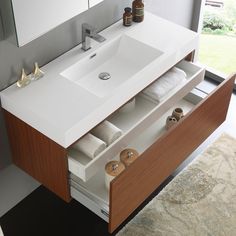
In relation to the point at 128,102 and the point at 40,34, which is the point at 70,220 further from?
the point at 40,34

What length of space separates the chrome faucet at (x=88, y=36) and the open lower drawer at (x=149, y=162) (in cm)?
38

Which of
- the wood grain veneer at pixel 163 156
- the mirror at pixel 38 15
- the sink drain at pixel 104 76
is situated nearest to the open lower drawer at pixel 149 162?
the wood grain veneer at pixel 163 156

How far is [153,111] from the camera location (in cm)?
245

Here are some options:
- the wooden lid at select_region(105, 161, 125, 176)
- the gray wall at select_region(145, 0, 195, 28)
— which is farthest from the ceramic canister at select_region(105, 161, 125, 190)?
the gray wall at select_region(145, 0, 195, 28)

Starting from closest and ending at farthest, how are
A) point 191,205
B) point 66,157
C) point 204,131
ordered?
point 66,157, point 204,131, point 191,205

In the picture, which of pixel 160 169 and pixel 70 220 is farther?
pixel 70 220

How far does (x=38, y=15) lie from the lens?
218cm

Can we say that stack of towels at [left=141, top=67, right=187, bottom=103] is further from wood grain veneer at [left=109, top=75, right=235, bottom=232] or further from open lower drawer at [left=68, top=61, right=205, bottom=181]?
wood grain veneer at [left=109, top=75, right=235, bottom=232]

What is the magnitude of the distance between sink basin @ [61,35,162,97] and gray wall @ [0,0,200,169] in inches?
4.7

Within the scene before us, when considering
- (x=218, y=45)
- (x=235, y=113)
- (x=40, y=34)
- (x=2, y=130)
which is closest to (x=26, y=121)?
(x=2, y=130)

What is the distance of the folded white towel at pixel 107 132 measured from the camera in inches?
92.1

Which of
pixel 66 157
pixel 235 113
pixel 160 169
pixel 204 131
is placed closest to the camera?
pixel 66 157

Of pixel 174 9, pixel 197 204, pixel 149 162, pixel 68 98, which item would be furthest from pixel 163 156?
pixel 174 9

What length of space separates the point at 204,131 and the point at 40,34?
0.95 metres
